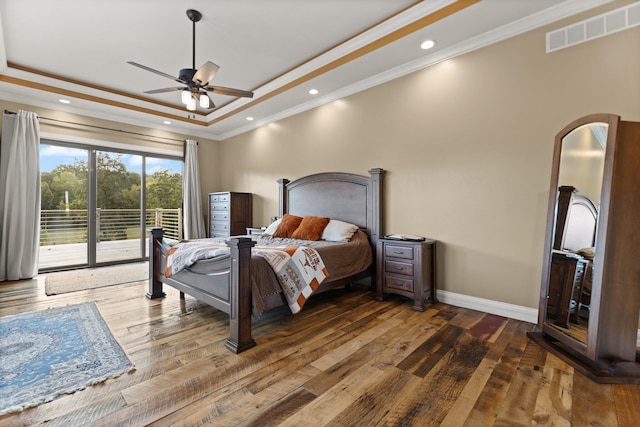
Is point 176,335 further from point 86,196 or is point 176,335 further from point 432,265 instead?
point 86,196

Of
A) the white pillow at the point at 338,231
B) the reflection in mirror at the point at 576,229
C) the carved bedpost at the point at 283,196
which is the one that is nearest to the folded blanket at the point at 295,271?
the white pillow at the point at 338,231

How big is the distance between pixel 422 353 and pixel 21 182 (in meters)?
5.77

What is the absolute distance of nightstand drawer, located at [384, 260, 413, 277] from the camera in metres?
3.07

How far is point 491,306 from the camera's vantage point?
286 centimetres

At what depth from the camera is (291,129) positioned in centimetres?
493

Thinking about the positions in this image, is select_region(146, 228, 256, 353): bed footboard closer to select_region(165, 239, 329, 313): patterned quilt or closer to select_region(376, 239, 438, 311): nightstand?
select_region(165, 239, 329, 313): patterned quilt

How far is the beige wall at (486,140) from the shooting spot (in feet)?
7.89

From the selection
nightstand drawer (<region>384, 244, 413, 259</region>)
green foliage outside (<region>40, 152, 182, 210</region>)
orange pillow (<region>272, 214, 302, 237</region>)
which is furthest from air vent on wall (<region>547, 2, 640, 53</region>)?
green foliage outside (<region>40, 152, 182, 210</region>)

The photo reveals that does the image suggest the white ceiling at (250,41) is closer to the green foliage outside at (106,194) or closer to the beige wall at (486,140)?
the beige wall at (486,140)

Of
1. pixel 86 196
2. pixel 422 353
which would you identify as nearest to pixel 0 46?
pixel 86 196

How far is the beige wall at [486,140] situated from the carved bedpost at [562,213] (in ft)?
0.88

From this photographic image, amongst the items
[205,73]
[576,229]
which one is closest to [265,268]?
[205,73]

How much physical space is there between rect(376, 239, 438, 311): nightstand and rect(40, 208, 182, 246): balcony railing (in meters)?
4.60

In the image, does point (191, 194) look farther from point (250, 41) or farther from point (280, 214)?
point (250, 41)
